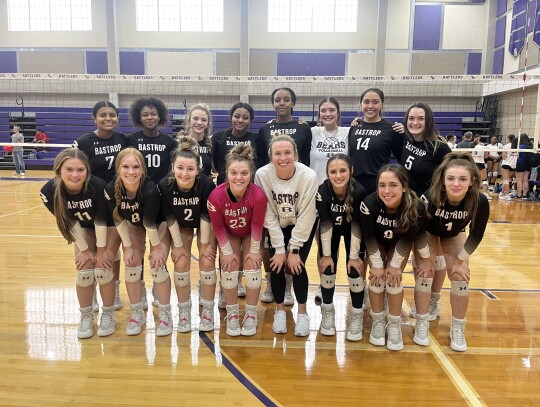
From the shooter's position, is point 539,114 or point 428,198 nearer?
point 428,198

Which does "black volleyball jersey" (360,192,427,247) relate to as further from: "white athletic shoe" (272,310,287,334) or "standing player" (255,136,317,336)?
"white athletic shoe" (272,310,287,334)

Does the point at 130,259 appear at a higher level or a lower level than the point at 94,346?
higher

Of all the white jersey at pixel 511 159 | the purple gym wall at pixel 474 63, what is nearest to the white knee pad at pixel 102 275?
the white jersey at pixel 511 159

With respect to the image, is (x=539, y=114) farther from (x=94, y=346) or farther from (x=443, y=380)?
(x=94, y=346)

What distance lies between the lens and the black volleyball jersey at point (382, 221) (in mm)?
2713

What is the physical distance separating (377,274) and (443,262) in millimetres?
651

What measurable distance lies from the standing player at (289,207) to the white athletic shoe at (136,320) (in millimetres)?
1019

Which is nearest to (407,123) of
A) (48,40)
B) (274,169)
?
(274,169)

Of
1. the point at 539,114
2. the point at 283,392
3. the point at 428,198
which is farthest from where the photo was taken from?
the point at 539,114

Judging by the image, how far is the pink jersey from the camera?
2.84 metres

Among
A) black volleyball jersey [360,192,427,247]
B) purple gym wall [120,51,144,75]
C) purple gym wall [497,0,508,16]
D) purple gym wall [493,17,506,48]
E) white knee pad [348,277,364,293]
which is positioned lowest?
white knee pad [348,277,364,293]

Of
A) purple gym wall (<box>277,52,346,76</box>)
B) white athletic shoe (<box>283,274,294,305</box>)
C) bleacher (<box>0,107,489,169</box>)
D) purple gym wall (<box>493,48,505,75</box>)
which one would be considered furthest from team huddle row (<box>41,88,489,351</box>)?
purple gym wall (<box>493,48,505,75</box>)

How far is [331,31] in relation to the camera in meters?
15.8

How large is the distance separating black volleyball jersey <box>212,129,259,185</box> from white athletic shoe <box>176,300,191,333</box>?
1035 mm
